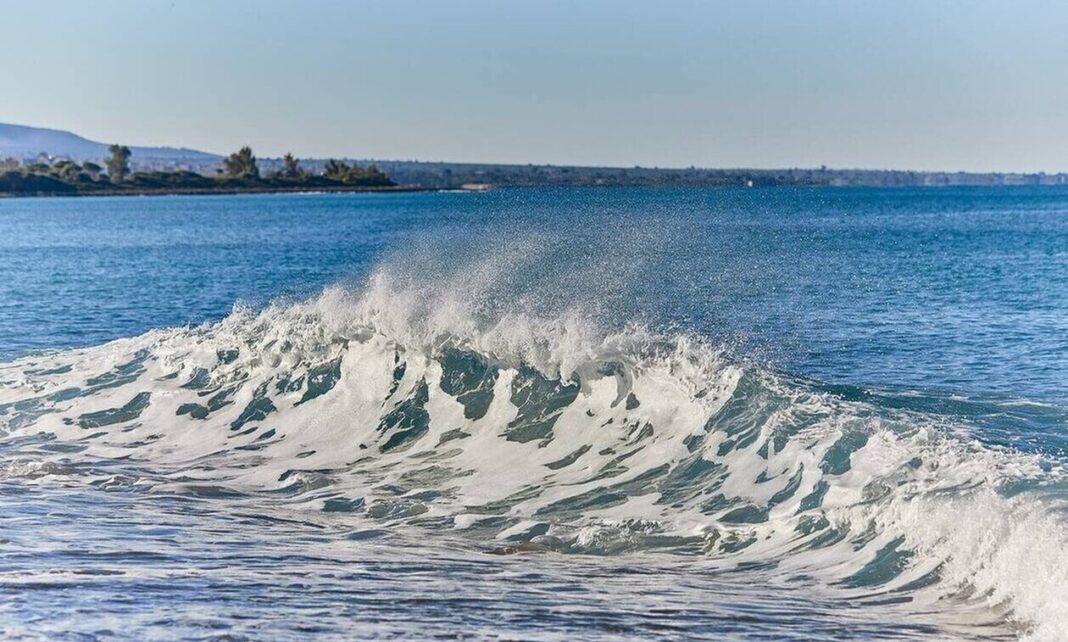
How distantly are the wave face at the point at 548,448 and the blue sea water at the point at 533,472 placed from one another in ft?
0.19

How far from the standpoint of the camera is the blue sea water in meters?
11.3

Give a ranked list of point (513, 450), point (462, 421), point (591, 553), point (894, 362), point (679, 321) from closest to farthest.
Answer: point (591, 553) → point (513, 450) → point (462, 421) → point (894, 362) → point (679, 321)

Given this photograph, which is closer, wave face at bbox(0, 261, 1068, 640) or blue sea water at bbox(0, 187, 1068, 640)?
blue sea water at bbox(0, 187, 1068, 640)

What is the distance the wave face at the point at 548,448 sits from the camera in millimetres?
12852

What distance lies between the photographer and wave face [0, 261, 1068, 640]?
42.2 feet

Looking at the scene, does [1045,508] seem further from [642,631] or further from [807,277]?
[807,277]

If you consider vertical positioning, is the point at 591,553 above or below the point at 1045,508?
Result: below

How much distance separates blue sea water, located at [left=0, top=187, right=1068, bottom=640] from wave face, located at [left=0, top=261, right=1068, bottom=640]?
0.06m

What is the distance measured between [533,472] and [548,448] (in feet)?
3.42

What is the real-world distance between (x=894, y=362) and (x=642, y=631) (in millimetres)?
16395

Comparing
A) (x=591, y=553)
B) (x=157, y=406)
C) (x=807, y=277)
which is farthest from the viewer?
(x=807, y=277)

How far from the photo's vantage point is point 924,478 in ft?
46.4

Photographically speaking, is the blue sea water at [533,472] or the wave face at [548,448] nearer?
the blue sea water at [533,472]

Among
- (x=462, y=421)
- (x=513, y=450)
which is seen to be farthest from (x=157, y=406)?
(x=513, y=450)
